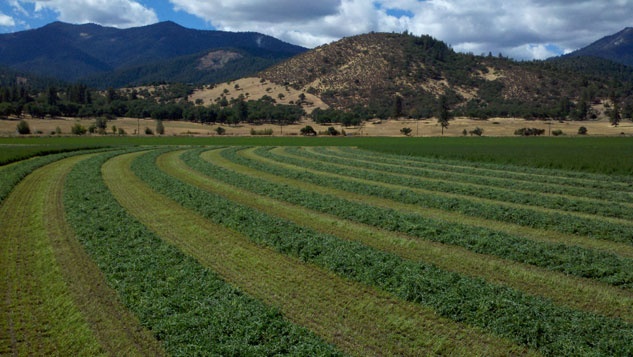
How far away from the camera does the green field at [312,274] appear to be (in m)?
8.27

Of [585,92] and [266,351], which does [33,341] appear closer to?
[266,351]

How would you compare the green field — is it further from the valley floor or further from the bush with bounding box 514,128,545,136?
the valley floor

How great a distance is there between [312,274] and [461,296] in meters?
3.84

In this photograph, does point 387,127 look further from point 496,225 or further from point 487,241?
point 487,241

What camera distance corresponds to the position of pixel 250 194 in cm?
2430

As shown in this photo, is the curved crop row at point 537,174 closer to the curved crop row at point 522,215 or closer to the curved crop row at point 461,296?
the curved crop row at point 522,215

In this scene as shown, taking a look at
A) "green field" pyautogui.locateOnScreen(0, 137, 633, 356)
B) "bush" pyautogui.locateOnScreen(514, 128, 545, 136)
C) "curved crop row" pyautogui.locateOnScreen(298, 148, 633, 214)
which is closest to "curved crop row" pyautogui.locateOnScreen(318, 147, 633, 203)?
"curved crop row" pyautogui.locateOnScreen(298, 148, 633, 214)

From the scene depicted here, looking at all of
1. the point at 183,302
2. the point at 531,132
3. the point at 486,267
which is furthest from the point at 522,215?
the point at 531,132

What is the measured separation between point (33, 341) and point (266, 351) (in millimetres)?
4502

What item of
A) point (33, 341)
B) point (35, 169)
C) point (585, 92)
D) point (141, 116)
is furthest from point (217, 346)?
point (585, 92)

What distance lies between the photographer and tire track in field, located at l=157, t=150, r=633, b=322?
1027 centimetres

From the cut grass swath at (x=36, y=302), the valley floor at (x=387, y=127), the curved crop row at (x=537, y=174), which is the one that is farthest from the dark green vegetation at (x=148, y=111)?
the cut grass swath at (x=36, y=302)

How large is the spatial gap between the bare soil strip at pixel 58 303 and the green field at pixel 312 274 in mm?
44

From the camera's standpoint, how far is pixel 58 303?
9.73 meters
